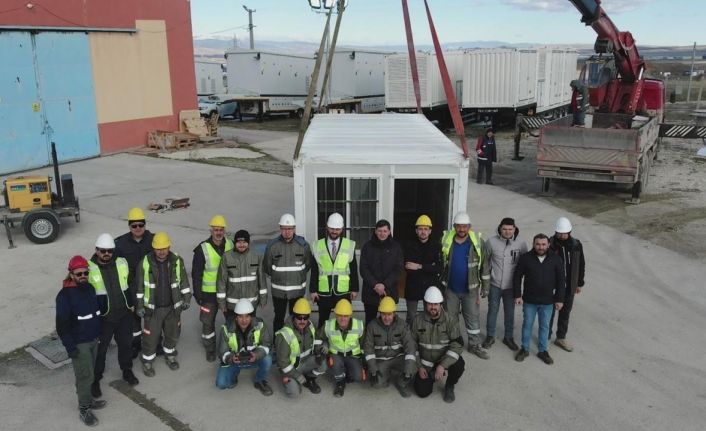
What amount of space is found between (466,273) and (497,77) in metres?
19.8

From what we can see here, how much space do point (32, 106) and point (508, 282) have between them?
16.9 m

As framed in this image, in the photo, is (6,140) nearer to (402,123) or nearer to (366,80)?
(402,123)

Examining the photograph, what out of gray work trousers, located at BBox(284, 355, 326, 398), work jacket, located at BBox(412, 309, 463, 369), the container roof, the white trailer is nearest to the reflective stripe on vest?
gray work trousers, located at BBox(284, 355, 326, 398)

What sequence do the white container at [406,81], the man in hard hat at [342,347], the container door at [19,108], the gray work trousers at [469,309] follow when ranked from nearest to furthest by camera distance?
the man in hard hat at [342,347] < the gray work trousers at [469,309] < the container door at [19,108] < the white container at [406,81]

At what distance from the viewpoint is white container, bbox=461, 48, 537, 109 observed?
2403cm

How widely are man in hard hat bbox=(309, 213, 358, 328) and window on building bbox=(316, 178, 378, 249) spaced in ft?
3.16

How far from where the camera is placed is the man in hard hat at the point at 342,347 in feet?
18.7

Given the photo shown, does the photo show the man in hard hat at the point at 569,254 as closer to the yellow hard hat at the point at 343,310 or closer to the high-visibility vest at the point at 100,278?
the yellow hard hat at the point at 343,310

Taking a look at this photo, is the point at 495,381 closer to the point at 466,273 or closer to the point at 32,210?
the point at 466,273

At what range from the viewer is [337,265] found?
6.30 meters

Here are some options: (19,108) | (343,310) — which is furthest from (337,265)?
(19,108)

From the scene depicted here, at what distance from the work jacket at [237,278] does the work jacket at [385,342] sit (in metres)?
1.43

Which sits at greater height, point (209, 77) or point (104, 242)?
point (209, 77)

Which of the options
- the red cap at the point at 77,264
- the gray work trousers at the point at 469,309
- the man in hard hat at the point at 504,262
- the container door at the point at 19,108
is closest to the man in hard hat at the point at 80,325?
the red cap at the point at 77,264
